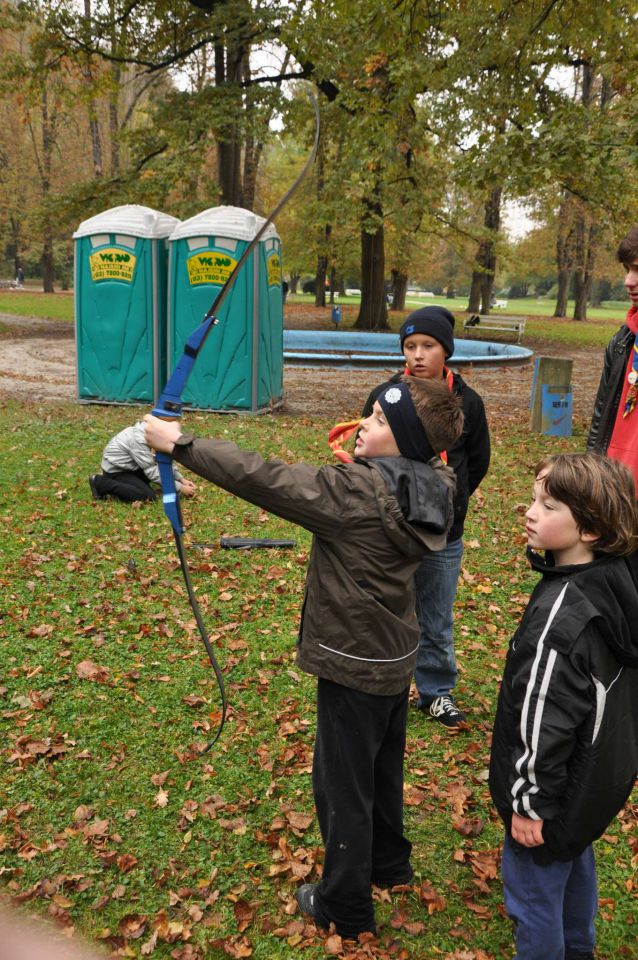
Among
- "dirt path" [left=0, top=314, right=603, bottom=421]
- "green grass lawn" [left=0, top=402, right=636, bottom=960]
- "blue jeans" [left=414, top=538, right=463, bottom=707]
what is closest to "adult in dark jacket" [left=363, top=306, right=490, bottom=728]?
"blue jeans" [left=414, top=538, right=463, bottom=707]

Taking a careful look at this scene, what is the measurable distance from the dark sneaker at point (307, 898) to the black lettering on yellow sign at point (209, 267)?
9.44m

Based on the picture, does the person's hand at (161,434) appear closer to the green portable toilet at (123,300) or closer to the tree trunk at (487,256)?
the green portable toilet at (123,300)

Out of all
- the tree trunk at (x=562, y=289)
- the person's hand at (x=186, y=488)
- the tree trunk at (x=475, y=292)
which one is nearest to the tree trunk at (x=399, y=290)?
the tree trunk at (x=475, y=292)

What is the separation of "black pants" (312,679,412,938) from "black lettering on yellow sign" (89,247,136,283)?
10.2m

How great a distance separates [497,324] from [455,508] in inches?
1065

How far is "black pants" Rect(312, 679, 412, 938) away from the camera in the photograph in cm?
257

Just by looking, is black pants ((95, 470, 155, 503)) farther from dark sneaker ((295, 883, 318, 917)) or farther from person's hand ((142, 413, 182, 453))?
person's hand ((142, 413, 182, 453))

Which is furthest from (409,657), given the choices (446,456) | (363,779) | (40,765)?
(40,765)

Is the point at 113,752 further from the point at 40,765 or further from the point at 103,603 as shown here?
the point at 103,603

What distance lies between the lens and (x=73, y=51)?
1839 centimetres

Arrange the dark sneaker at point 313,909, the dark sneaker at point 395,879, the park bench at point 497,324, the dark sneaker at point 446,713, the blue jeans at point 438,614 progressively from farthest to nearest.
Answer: the park bench at point 497,324 → the dark sneaker at point 446,713 → the blue jeans at point 438,614 → the dark sneaker at point 395,879 → the dark sneaker at point 313,909

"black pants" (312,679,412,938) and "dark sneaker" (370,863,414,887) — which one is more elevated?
"black pants" (312,679,412,938)

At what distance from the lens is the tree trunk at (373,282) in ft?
82.5

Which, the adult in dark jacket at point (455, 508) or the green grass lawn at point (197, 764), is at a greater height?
the adult in dark jacket at point (455, 508)
